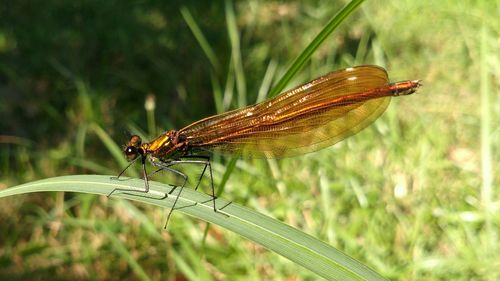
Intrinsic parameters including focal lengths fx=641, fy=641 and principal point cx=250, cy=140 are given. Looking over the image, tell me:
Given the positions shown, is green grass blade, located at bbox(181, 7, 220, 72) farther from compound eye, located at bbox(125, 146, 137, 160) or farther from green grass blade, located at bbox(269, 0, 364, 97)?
green grass blade, located at bbox(269, 0, 364, 97)

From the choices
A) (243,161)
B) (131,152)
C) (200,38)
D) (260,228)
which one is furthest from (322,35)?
(200,38)

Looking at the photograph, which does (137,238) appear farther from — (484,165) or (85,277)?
(484,165)

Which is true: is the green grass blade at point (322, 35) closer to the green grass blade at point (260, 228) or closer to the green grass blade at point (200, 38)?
the green grass blade at point (260, 228)

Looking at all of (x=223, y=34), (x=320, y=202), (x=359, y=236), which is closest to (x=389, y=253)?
(x=359, y=236)

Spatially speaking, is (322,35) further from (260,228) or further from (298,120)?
(298,120)

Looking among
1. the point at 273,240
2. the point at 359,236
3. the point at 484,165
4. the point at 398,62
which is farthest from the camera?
the point at 398,62

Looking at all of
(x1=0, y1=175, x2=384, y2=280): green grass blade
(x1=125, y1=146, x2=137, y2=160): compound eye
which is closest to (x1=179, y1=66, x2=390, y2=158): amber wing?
(x1=125, y1=146, x2=137, y2=160): compound eye
